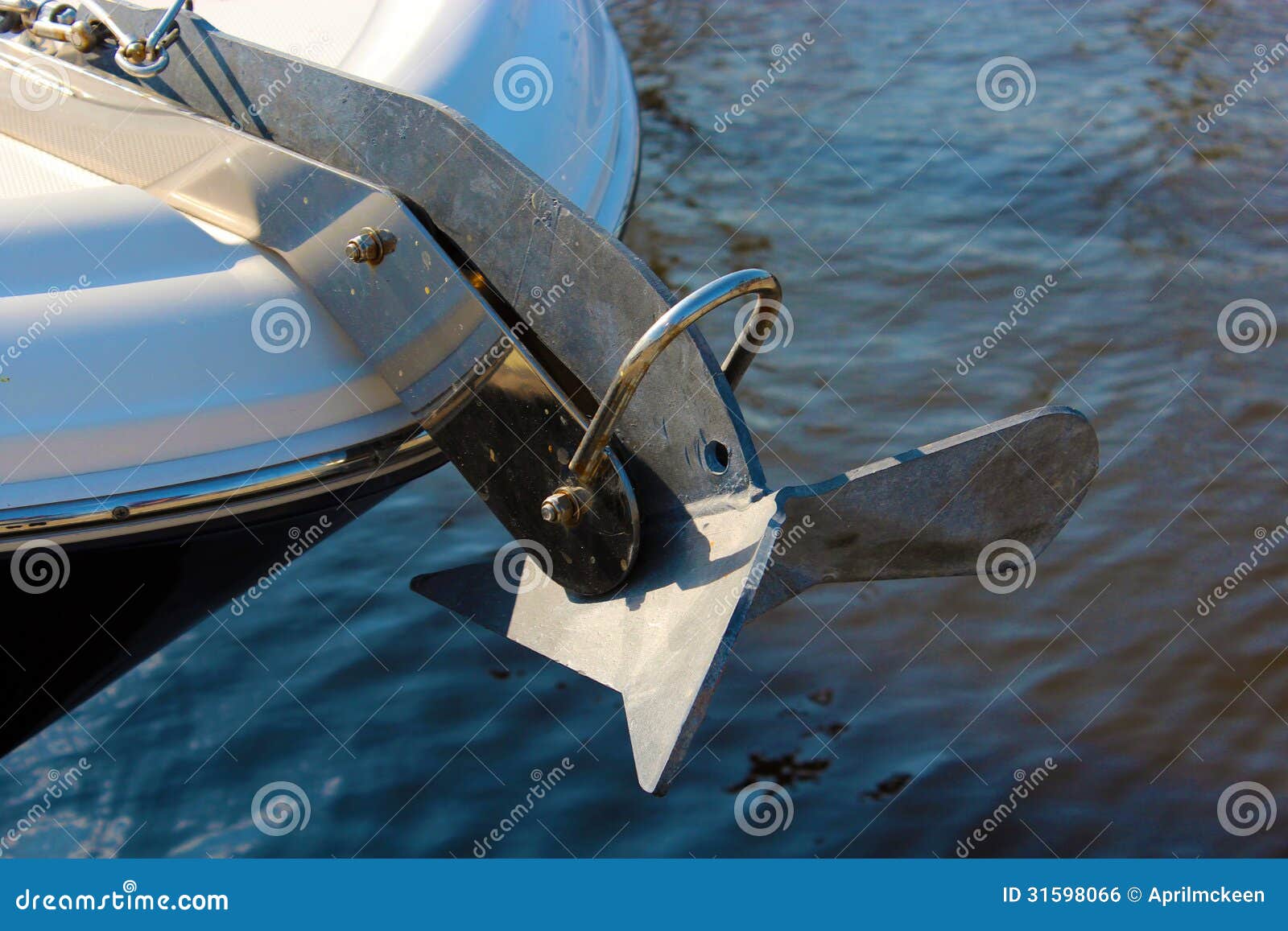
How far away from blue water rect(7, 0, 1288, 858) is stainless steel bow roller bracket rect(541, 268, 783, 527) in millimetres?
735

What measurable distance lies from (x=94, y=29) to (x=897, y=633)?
78.6 inches

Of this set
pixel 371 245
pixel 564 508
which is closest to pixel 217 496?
pixel 371 245

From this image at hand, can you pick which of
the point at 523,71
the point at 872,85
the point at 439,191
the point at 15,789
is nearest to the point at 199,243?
the point at 439,191

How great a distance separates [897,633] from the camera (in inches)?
107

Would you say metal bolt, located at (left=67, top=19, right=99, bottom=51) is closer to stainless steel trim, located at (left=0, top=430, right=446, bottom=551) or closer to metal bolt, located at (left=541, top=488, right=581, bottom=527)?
stainless steel trim, located at (left=0, top=430, right=446, bottom=551)

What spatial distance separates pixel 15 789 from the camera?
2424 millimetres

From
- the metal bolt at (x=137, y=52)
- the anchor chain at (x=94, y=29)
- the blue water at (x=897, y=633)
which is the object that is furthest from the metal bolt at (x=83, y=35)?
the blue water at (x=897, y=633)

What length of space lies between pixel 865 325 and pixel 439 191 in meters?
1.74

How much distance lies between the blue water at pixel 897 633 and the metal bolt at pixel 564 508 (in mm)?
709

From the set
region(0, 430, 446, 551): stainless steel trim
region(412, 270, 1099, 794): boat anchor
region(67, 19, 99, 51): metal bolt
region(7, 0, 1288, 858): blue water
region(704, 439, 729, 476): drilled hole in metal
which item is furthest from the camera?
region(67, 19, 99, 51): metal bolt

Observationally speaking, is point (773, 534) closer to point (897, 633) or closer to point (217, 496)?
point (217, 496)

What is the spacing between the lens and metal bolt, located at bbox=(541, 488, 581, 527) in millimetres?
1940

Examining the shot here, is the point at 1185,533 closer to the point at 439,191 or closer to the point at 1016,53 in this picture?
the point at 439,191

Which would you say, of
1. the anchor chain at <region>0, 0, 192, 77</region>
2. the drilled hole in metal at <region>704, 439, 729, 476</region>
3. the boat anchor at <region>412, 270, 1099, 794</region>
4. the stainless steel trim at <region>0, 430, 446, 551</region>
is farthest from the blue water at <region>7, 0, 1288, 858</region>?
the anchor chain at <region>0, 0, 192, 77</region>
